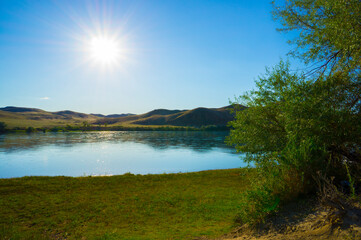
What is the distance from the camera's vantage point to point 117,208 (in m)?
13.8

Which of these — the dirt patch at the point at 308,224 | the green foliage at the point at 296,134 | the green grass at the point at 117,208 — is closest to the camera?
the dirt patch at the point at 308,224

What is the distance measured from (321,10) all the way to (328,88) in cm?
470

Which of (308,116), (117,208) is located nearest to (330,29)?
(308,116)

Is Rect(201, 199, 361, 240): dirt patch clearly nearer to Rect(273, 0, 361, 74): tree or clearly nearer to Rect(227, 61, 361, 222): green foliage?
Rect(227, 61, 361, 222): green foliage

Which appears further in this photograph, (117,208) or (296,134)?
(117,208)

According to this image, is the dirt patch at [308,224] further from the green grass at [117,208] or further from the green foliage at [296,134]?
the green grass at [117,208]

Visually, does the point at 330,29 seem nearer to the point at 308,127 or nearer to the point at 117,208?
the point at 308,127

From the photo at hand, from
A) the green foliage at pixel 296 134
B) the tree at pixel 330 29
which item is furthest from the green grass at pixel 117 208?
the tree at pixel 330 29

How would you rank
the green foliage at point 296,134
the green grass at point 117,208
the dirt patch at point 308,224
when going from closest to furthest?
the dirt patch at point 308,224 → the green foliage at point 296,134 → the green grass at point 117,208

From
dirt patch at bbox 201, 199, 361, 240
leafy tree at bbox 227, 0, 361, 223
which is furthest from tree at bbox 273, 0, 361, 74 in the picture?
dirt patch at bbox 201, 199, 361, 240

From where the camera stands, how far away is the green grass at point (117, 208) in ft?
33.8

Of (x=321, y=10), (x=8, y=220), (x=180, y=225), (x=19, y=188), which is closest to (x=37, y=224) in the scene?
(x=8, y=220)

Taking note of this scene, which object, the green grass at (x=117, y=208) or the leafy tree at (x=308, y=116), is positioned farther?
the green grass at (x=117, y=208)

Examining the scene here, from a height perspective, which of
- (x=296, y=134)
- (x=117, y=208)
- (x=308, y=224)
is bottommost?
(x=117, y=208)
